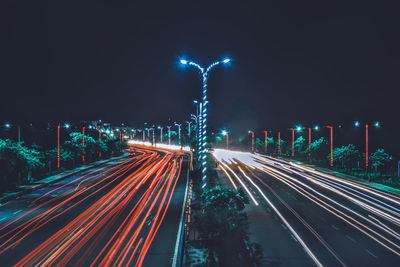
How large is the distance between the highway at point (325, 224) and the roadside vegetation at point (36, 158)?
20030 mm

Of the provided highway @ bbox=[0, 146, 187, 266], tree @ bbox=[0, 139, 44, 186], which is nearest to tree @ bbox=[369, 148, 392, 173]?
highway @ bbox=[0, 146, 187, 266]

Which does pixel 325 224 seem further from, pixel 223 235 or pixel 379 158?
pixel 379 158

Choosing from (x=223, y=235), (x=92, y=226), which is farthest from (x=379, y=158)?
(x=92, y=226)

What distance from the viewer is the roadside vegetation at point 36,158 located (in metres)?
24.3

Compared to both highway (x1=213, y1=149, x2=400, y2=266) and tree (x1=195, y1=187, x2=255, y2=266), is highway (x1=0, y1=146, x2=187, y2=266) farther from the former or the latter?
highway (x1=213, y1=149, x2=400, y2=266)

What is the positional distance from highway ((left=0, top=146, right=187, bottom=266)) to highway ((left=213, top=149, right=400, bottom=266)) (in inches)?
175

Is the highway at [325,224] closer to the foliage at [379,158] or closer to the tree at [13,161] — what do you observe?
the foliage at [379,158]

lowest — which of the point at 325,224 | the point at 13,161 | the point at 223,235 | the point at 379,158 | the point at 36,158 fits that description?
the point at 325,224

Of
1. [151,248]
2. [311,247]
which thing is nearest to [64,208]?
[151,248]

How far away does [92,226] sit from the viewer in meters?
14.2

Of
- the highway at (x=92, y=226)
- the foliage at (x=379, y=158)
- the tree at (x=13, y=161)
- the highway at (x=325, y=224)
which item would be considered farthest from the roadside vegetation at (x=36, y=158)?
the foliage at (x=379, y=158)

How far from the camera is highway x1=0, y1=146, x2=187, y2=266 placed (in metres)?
10.5

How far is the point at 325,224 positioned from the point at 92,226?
11641mm

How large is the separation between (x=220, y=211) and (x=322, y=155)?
4437cm
